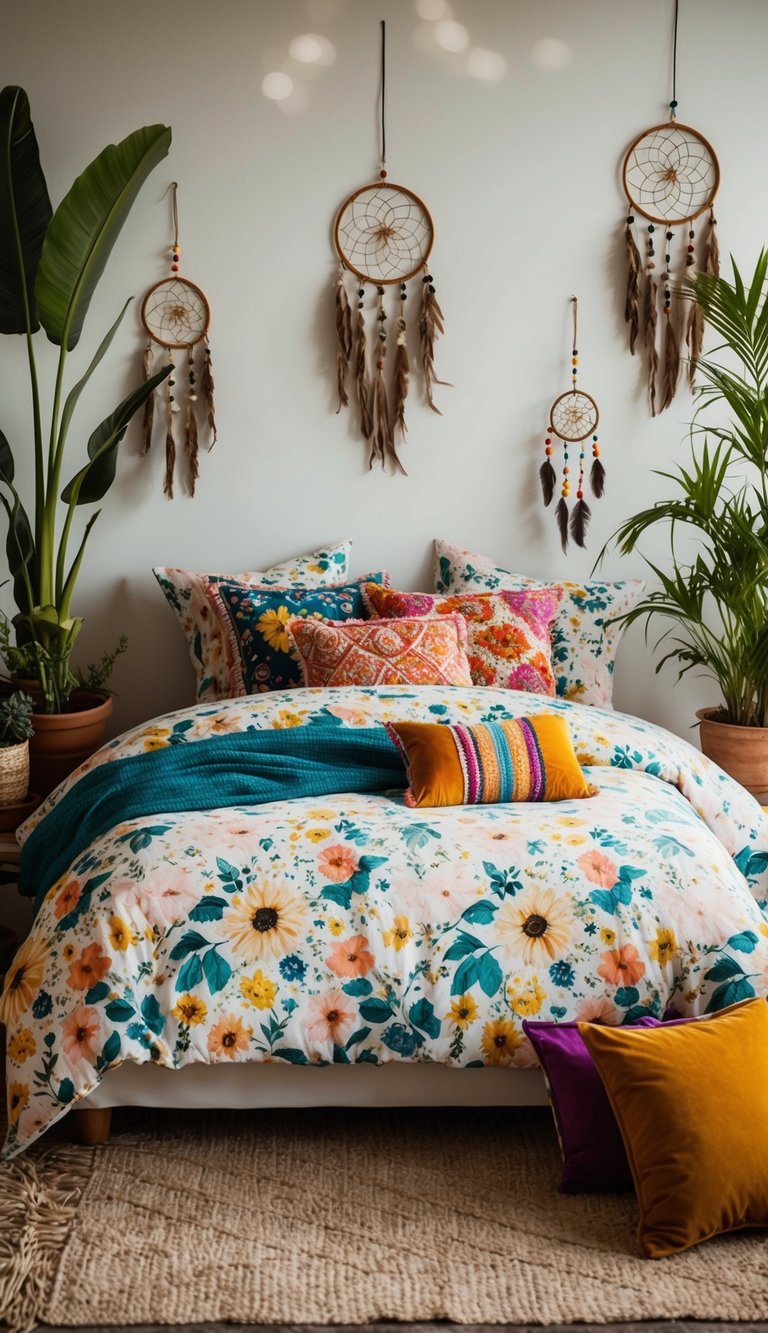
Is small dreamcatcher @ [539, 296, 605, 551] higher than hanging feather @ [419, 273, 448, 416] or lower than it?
lower

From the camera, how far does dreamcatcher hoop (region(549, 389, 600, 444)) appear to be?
391 cm

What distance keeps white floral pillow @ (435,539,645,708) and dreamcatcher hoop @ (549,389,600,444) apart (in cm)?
52

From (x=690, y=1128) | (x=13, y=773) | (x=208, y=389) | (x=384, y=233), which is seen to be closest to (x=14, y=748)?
(x=13, y=773)

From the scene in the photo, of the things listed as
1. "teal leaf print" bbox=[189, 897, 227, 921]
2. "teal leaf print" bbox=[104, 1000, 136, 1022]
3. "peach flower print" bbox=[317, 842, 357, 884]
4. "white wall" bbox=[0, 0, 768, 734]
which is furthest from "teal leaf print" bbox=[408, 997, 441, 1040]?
"white wall" bbox=[0, 0, 768, 734]

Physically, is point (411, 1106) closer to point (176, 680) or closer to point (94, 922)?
point (94, 922)

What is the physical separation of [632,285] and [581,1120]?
2.80 metres

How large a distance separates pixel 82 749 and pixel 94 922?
1506 millimetres

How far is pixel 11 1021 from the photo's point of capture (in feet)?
7.14

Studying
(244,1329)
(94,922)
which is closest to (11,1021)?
(94,922)

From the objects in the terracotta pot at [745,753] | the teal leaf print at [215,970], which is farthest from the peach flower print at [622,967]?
the terracotta pot at [745,753]

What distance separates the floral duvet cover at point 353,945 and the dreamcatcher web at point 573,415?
74.3 inches

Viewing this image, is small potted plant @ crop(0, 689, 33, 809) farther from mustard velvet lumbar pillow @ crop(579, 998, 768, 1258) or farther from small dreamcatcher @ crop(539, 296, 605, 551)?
mustard velvet lumbar pillow @ crop(579, 998, 768, 1258)

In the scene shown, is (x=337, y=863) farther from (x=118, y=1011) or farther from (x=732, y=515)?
(x=732, y=515)

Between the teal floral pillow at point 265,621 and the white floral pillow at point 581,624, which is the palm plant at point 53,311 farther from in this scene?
the white floral pillow at point 581,624
